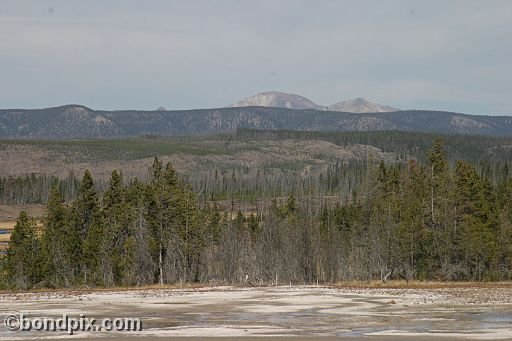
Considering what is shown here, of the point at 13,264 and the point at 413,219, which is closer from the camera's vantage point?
the point at 13,264

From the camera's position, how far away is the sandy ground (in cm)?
3478

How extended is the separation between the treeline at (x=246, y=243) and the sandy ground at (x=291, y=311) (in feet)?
52.9

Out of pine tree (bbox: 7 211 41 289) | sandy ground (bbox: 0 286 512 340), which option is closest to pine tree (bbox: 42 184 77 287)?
pine tree (bbox: 7 211 41 289)

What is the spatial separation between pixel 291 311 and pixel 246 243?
50370mm

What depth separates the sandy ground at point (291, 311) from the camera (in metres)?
34.8

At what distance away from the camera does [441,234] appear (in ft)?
274

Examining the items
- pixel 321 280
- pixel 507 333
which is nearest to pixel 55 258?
pixel 321 280

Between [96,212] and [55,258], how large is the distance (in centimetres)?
680

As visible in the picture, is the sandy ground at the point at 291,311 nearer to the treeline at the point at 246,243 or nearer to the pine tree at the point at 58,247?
the treeline at the point at 246,243

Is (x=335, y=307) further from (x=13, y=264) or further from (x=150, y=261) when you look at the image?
(x=13, y=264)

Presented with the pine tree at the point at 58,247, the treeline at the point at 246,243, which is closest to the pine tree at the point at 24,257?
the treeline at the point at 246,243

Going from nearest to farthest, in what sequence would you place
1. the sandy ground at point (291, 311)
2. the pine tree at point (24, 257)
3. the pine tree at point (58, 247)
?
the sandy ground at point (291, 311), the pine tree at point (24, 257), the pine tree at point (58, 247)

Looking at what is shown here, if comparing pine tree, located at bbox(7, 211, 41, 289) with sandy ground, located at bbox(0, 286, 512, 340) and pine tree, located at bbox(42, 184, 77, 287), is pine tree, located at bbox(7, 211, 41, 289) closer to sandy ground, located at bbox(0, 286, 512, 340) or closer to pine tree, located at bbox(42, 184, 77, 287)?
pine tree, located at bbox(42, 184, 77, 287)

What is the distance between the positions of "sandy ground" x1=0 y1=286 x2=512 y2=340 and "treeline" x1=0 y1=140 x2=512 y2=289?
1612cm
